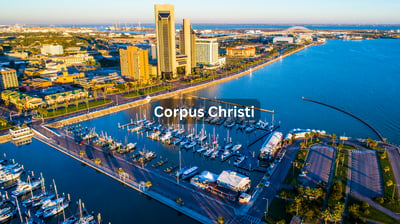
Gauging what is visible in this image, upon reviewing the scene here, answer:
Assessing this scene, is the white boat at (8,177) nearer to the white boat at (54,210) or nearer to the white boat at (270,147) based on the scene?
the white boat at (54,210)

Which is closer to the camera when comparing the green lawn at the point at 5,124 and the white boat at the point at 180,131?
the white boat at the point at 180,131

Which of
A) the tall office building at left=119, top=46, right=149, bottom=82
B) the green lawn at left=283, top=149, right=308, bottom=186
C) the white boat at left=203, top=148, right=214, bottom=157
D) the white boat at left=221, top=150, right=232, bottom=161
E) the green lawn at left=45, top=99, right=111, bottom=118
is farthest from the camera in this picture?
the tall office building at left=119, top=46, right=149, bottom=82

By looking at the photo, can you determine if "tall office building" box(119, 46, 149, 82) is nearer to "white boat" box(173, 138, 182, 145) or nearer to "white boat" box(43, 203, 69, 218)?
"white boat" box(173, 138, 182, 145)

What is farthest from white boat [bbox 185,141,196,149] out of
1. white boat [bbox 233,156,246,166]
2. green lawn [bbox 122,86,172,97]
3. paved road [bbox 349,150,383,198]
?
green lawn [bbox 122,86,172,97]

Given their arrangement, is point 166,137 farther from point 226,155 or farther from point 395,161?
point 395,161

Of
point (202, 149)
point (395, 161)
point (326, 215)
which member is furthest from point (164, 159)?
point (395, 161)

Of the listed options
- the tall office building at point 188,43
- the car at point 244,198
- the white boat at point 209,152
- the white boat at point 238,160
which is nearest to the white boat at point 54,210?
the car at point 244,198

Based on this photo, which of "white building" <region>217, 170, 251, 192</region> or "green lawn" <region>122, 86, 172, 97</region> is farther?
"green lawn" <region>122, 86, 172, 97</region>
